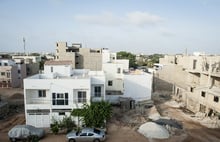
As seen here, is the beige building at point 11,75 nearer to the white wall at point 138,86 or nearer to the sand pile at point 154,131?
the white wall at point 138,86

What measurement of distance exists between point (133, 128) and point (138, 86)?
9.74 m

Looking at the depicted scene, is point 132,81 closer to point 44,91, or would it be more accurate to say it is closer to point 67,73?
point 67,73

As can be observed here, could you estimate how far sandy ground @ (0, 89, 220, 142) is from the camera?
18047mm

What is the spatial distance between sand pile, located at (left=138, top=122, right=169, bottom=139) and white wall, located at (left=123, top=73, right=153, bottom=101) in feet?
34.4

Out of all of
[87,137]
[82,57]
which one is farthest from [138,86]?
[82,57]

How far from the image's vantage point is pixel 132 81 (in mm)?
28891

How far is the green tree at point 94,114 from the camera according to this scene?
62.8 feet

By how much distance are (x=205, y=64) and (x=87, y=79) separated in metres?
21.9

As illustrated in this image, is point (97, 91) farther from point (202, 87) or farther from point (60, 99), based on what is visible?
point (202, 87)

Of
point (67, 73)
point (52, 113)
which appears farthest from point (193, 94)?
point (52, 113)

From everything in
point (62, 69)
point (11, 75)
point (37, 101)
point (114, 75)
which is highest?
point (62, 69)

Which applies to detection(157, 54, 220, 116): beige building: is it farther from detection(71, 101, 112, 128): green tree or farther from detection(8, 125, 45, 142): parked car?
detection(8, 125, 45, 142): parked car

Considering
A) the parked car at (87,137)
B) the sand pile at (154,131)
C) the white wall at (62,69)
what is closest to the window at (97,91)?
the white wall at (62,69)

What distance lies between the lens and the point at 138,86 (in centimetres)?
2917
